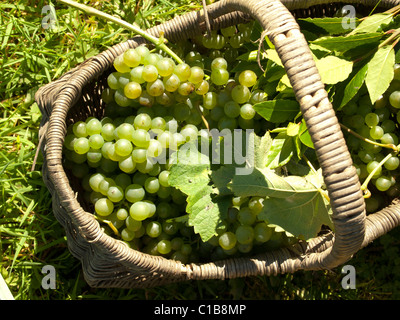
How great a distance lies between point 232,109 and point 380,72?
34 centimetres

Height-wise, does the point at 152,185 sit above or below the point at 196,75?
below

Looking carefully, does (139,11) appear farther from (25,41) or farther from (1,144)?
(1,144)

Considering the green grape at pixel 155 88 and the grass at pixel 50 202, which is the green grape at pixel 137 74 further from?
the grass at pixel 50 202

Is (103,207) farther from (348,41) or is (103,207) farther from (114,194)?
(348,41)

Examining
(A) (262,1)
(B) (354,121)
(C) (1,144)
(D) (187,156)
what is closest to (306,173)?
(B) (354,121)

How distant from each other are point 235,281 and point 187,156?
48 cm

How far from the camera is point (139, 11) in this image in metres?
1.41

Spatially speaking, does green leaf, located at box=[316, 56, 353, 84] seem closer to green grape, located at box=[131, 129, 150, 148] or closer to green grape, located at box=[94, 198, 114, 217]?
green grape, located at box=[131, 129, 150, 148]

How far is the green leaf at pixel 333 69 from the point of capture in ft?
3.22

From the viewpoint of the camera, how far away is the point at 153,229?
1.09 metres

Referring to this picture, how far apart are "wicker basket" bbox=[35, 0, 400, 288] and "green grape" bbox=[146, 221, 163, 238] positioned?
62mm

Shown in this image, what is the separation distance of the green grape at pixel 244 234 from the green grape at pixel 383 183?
1.14ft

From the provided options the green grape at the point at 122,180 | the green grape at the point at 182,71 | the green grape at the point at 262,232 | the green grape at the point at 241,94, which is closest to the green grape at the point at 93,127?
the green grape at the point at 122,180

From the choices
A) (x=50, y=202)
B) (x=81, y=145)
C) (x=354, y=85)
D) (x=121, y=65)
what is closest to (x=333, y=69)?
(x=354, y=85)
